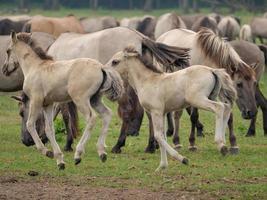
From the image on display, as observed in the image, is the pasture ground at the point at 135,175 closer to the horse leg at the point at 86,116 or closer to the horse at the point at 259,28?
the horse leg at the point at 86,116

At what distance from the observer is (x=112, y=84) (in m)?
11.3

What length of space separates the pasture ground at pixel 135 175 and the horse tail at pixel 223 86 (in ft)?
2.86

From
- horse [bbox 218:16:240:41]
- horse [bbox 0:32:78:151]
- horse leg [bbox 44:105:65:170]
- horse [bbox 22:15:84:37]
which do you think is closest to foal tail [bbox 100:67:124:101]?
horse leg [bbox 44:105:65:170]

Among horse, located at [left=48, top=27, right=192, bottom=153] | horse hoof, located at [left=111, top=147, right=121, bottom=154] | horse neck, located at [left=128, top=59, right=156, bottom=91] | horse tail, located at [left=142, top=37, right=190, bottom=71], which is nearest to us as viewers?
horse neck, located at [left=128, top=59, right=156, bottom=91]

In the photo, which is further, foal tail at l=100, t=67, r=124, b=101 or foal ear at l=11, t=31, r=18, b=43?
foal ear at l=11, t=31, r=18, b=43

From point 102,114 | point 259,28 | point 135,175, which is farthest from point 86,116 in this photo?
point 259,28

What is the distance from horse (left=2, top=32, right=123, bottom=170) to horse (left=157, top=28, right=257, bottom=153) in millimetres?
2394

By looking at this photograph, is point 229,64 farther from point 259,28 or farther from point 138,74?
point 259,28

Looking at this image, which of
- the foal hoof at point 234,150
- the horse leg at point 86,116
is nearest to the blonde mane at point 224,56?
the foal hoof at point 234,150

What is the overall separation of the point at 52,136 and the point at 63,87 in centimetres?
62

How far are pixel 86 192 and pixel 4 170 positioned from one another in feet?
6.42

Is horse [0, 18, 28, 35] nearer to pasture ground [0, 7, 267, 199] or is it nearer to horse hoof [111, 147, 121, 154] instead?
pasture ground [0, 7, 267, 199]

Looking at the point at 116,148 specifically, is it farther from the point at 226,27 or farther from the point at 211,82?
the point at 226,27

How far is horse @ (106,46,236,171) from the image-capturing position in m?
11.2
